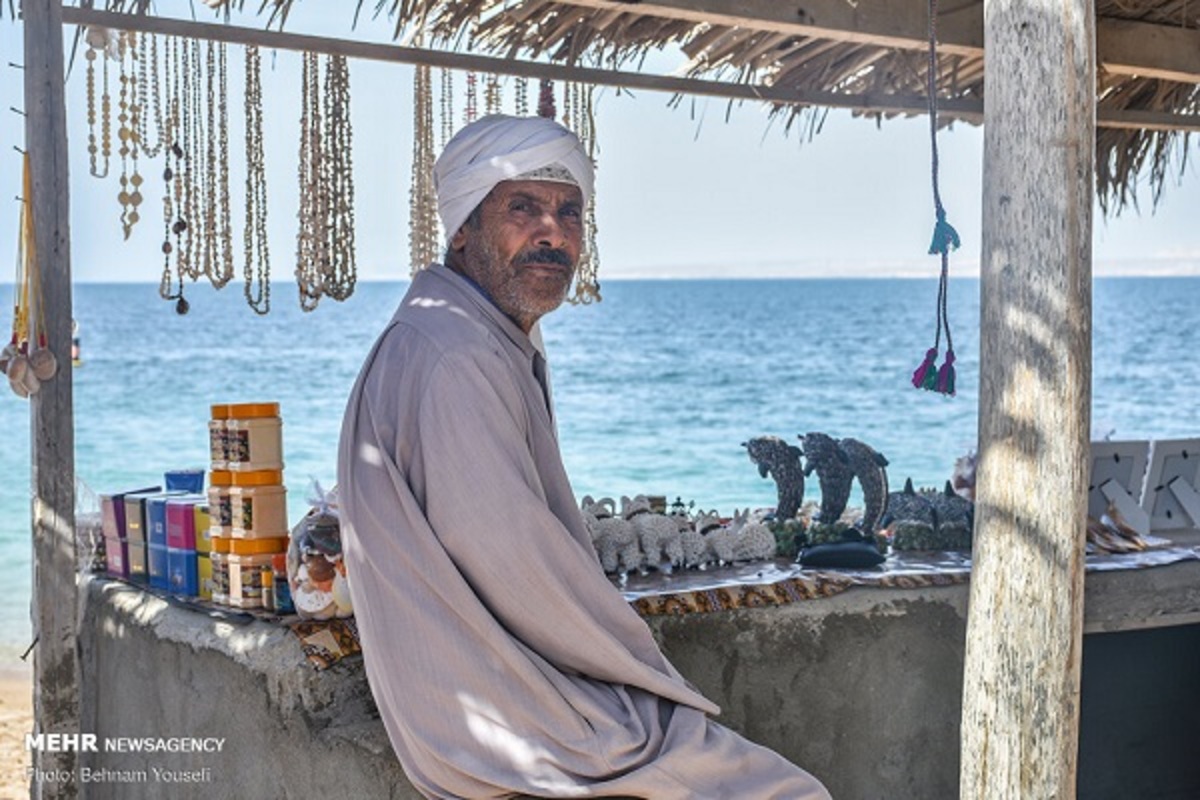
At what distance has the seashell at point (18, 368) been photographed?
Answer: 387cm

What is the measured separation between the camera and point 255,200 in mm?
5488

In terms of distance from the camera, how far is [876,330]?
4134 centimetres

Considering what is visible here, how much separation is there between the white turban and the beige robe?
364 mm

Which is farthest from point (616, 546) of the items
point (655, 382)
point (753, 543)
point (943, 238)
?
point (655, 382)

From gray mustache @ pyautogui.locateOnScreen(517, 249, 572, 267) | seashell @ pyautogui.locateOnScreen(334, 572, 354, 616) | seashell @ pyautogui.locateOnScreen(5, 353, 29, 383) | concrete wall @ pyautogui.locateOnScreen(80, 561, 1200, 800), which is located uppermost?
gray mustache @ pyautogui.locateOnScreen(517, 249, 572, 267)

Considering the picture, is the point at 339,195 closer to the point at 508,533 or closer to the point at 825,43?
the point at 825,43

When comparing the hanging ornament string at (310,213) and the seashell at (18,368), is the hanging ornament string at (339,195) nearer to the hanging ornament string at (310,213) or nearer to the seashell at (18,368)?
the hanging ornament string at (310,213)

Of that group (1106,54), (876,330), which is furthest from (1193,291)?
(1106,54)

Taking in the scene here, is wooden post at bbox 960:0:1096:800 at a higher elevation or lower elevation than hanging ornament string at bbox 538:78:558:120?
lower

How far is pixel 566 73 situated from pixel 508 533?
8.14ft

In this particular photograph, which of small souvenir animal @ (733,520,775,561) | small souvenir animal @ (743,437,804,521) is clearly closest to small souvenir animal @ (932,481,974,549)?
small souvenir animal @ (743,437,804,521)

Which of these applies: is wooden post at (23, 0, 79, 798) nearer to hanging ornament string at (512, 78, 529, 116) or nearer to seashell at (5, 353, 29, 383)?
seashell at (5, 353, 29, 383)

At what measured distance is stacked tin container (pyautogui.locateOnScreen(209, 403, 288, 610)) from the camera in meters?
3.77

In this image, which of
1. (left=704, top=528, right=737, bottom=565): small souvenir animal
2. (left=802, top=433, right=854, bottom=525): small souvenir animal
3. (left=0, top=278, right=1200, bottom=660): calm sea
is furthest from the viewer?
(left=0, top=278, right=1200, bottom=660): calm sea
